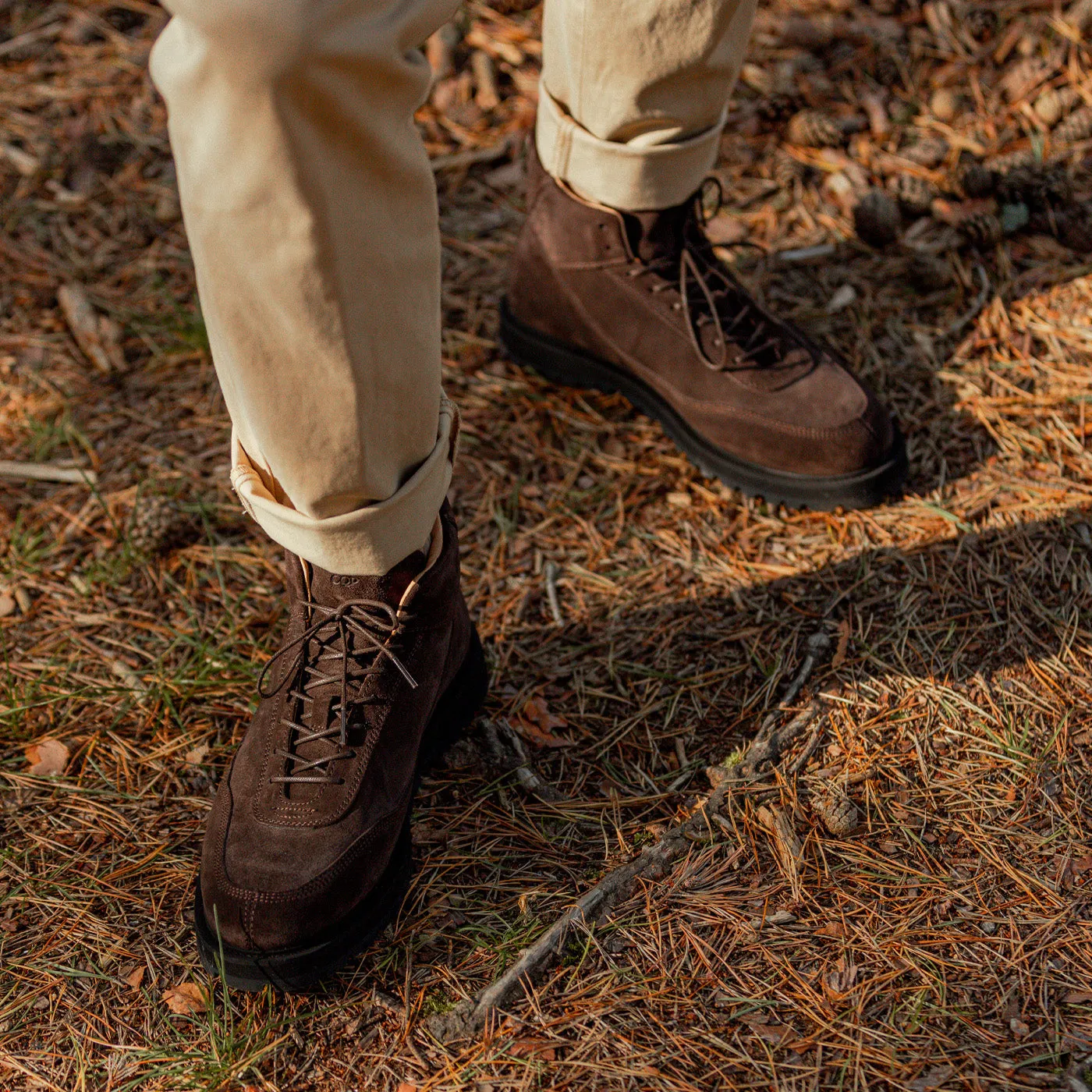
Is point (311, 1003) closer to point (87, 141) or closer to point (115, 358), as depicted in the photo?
point (115, 358)

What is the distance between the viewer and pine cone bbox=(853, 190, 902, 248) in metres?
2.50

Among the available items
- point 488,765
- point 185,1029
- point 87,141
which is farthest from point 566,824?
point 87,141

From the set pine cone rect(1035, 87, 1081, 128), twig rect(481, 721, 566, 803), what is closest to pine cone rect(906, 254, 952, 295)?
pine cone rect(1035, 87, 1081, 128)

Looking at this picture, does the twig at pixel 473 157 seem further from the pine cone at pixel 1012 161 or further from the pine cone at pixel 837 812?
the pine cone at pixel 837 812

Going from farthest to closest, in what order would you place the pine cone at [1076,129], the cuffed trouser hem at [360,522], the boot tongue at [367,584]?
the pine cone at [1076,129] → the boot tongue at [367,584] → the cuffed trouser hem at [360,522]

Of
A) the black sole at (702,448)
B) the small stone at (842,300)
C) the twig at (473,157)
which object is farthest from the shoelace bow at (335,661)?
the twig at (473,157)

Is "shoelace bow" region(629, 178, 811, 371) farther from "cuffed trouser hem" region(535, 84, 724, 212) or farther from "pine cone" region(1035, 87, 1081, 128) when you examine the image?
"pine cone" region(1035, 87, 1081, 128)

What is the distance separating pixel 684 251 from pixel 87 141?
5.88ft

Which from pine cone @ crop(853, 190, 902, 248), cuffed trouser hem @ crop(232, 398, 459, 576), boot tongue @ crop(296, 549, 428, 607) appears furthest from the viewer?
pine cone @ crop(853, 190, 902, 248)

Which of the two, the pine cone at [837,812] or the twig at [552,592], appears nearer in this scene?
the pine cone at [837,812]

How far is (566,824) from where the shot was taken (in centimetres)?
158

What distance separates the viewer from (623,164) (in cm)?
191

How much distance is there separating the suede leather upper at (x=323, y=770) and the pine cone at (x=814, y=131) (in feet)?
5.77

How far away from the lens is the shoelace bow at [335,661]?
4.73 ft
